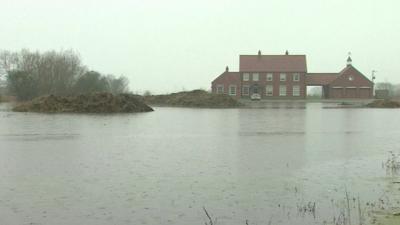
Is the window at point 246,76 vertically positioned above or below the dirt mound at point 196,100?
above

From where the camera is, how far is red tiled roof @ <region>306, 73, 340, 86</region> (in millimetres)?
103188

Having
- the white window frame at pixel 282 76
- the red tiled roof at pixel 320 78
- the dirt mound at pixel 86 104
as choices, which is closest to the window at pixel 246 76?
the white window frame at pixel 282 76

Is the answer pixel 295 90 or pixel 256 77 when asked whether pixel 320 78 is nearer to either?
pixel 295 90

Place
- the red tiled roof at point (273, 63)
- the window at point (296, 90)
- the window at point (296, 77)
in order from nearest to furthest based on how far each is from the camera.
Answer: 1. the window at point (296, 90)
2. the window at point (296, 77)
3. the red tiled roof at point (273, 63)

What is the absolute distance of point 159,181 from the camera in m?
10.7

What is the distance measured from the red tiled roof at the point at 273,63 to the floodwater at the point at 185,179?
85.3 m

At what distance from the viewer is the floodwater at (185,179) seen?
8039 mm

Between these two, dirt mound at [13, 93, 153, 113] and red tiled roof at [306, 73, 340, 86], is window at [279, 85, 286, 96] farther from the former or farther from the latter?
dirt mound at [13, 93, 153, 113]

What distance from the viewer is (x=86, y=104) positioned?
145ft

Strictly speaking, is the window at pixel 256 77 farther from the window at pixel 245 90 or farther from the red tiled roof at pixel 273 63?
the window at pixel 245 90

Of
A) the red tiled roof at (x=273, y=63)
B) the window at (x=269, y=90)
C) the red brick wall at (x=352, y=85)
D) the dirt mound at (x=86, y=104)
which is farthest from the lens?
the red tiled roof at (x=273, y=63)

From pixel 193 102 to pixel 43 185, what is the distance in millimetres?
55343

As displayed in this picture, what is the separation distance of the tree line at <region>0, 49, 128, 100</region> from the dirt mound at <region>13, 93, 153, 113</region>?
78.0 ft

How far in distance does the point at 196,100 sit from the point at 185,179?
55.0 m
